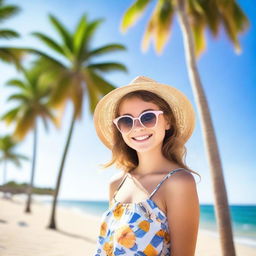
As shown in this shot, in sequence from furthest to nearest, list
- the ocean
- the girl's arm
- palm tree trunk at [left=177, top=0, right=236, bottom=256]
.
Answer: the ocean → palm tree trunk at [left=177, top=0, right=236, bottom=256] → the girl's arm

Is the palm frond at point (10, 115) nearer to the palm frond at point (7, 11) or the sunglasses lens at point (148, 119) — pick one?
the palm frond at point (7, 11)

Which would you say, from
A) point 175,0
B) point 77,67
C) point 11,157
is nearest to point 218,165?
point 175,0

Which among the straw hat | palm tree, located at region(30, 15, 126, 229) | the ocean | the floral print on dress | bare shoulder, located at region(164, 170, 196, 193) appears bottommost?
the ocean

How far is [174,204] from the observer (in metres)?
1.52

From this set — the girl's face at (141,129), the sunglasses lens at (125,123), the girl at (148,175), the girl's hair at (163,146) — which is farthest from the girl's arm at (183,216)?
the sunglasses lens at (125,123)

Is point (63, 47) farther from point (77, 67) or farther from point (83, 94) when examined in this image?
point (83, 94)

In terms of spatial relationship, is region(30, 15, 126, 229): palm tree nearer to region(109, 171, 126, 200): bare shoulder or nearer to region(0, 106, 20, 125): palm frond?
region(0, 106, 20, 125): palm frond

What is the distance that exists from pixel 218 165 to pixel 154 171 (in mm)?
4253

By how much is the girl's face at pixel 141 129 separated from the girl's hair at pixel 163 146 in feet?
0.16

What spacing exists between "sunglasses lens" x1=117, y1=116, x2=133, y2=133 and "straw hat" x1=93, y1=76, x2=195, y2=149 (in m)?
0.25

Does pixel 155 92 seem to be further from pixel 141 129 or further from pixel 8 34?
pixel 8 34

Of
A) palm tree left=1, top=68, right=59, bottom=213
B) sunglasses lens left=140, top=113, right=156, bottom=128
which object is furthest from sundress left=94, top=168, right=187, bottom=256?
palm tree left=1, top=68, right=59, bottom=213

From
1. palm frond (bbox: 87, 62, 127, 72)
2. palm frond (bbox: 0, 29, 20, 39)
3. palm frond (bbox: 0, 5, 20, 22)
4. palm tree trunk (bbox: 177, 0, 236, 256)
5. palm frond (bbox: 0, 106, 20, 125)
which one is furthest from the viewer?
palm frond (bbox: 0, 106, 20, 125)

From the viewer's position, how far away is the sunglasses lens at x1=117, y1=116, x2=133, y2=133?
1.96 meters
